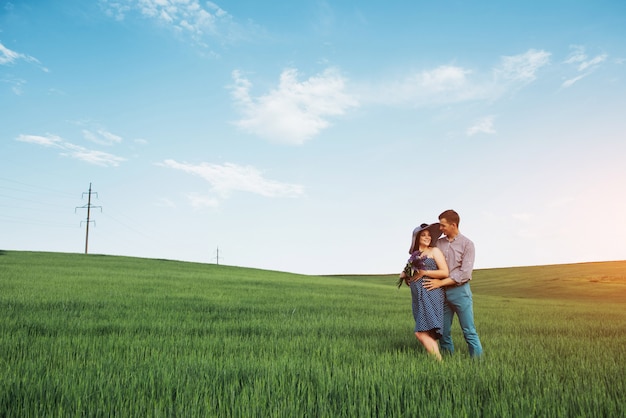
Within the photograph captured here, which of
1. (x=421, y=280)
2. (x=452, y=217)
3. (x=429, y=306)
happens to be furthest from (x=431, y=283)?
(x=452, y=217)

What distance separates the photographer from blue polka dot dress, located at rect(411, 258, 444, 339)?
5969mm

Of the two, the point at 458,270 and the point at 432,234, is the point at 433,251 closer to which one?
the point at 432,234

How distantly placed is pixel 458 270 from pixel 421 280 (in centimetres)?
53

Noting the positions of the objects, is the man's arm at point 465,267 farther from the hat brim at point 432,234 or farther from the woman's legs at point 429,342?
the woman's legs at point 429,342

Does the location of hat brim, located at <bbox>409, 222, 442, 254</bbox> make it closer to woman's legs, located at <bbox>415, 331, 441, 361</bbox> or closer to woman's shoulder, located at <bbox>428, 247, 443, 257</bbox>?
woman's shoulder, located at <bbox>428, 247, 443, 257</bbox>

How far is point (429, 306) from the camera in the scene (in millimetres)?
6016

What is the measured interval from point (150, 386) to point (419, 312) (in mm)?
3468

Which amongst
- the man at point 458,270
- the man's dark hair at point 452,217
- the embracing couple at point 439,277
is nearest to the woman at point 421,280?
the embracing couple at point 439,277

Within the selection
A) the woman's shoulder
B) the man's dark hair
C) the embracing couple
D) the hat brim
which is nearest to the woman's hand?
the embracing couple

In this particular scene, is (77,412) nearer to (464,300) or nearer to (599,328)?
(464,300)

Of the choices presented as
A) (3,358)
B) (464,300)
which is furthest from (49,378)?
(464,300)

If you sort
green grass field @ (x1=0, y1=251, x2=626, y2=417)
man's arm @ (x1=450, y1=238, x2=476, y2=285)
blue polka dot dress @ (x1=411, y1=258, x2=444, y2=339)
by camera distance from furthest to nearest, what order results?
1. man's arm @ (x1=450, y1=238, x2=476, y2=285)
2. blue polka dot dress @ (x1=411, y1=258, x2=444, y2=339)
3. green grass field @ (x1=0, y1=251, x2=626, y2=417)

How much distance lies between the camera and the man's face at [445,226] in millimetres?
6195

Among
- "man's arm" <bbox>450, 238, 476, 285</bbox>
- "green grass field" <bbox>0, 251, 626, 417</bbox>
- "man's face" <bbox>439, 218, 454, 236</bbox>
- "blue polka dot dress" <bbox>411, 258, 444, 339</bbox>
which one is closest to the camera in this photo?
"green grass field" <bbox>0, 251, 626, 417</bbox>
